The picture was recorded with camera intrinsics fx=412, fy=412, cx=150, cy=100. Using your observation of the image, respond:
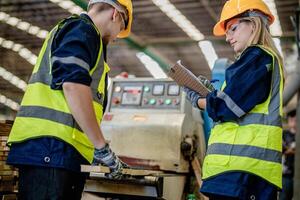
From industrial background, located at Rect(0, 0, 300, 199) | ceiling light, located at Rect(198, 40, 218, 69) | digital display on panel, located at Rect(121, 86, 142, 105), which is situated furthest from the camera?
ceiling light, located at Rect(198, 40, 218, 69)

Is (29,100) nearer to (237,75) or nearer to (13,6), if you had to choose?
(237,75)

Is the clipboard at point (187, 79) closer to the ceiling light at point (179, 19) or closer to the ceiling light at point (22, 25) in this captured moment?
the ceiling light at point (179, 19)

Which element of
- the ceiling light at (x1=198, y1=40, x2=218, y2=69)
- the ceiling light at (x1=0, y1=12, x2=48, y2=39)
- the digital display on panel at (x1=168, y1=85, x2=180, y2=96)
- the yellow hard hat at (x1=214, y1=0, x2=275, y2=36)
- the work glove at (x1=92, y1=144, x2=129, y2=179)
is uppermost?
the ceiling light at (x1=0, y1=12, x2=48, y2=39)

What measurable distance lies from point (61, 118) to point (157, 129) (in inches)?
73.0

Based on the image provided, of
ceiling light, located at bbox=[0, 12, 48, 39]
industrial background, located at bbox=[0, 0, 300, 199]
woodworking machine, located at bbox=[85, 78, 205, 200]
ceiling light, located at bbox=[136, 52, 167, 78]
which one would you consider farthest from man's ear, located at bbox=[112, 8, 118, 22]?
ceiling light, located at bbox=[136, 52, 167, 78]

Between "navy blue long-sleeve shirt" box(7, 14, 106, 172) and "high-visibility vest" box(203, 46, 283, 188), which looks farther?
"high-visibility vest" box(203, 46, 283, 188)

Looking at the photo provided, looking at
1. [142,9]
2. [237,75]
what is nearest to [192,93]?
[237,75]

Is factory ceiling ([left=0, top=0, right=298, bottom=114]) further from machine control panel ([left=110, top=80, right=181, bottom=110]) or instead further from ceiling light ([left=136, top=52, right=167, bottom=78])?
machine control panel ([left=110, top=80, right=181, bottom=110])

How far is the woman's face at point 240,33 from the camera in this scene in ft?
7.55

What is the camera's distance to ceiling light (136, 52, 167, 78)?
1207 cm

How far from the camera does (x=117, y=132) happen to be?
383 cm

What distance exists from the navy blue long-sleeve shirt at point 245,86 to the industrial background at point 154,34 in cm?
391

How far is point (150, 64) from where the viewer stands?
1278cm

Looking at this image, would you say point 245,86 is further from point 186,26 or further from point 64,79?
point 186,26
